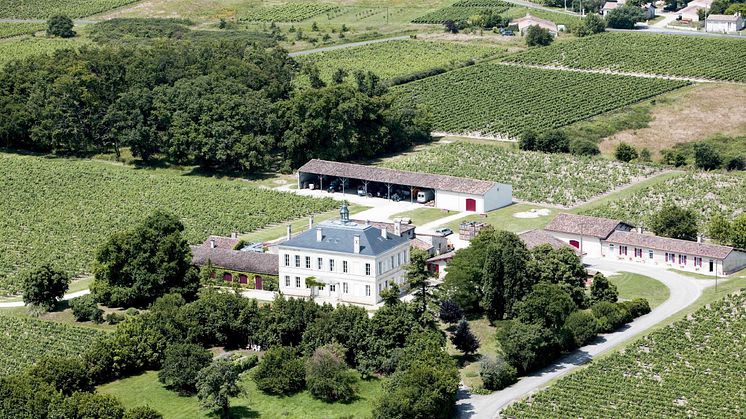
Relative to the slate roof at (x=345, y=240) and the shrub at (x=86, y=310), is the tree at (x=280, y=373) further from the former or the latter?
the shrub at (x=86, y=310)

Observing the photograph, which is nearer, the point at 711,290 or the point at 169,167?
the point at 711,290

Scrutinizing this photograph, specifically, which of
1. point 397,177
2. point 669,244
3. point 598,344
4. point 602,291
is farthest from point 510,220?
point 598,344

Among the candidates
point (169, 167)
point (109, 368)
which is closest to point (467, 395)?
point (109, 368)

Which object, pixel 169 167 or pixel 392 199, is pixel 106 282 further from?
pixel 169 167

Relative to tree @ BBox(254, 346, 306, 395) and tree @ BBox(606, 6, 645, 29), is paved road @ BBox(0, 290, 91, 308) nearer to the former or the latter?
tree @ BBox(254, 346, 306, 395)

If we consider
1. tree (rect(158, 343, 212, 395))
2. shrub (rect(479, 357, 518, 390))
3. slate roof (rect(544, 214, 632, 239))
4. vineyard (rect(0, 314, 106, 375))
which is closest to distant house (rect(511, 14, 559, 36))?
slate roof (rect(544, 214, 632, 239))
